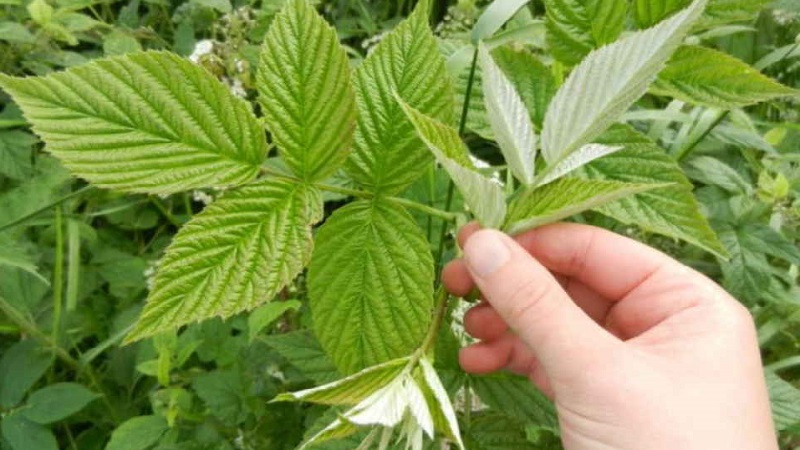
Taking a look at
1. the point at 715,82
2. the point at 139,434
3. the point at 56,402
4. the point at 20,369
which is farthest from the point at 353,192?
the point at 20,369

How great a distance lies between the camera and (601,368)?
0.85 m

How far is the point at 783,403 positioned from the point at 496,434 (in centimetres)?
45

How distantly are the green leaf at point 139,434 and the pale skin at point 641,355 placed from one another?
63 cm

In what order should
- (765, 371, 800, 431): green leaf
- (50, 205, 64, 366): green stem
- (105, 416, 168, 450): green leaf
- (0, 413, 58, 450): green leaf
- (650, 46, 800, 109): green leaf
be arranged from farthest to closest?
(50, 205, 64, 366): green stem → (0, 413, 58, 450): green leaf → (105, 416, 168, 450): green leaf → (765, 371, 800, 431): green leaf → (650, 46, 800, 109): green leaf

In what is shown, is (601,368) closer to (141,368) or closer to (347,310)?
(347,310)

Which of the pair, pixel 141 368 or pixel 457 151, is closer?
pixel 457 151

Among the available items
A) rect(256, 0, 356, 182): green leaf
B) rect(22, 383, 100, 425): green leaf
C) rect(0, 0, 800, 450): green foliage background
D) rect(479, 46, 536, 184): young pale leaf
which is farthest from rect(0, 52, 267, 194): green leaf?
rect(22, 383, 100, 425): green leaf

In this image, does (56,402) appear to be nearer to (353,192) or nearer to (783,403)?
(353,192)

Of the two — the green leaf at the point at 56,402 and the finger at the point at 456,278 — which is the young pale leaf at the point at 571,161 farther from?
the green leaf at the point at 56,402

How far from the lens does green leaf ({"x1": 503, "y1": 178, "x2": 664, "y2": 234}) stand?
2.32 feet

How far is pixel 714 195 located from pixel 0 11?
1.73 metres

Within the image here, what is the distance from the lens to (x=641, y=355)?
87cm

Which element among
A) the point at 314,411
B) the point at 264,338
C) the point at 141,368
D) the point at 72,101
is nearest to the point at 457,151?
the point at 72,101

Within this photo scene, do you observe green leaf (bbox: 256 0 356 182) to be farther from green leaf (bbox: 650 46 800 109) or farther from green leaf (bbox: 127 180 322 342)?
green leaf (bbox: 650 46 800 109)
